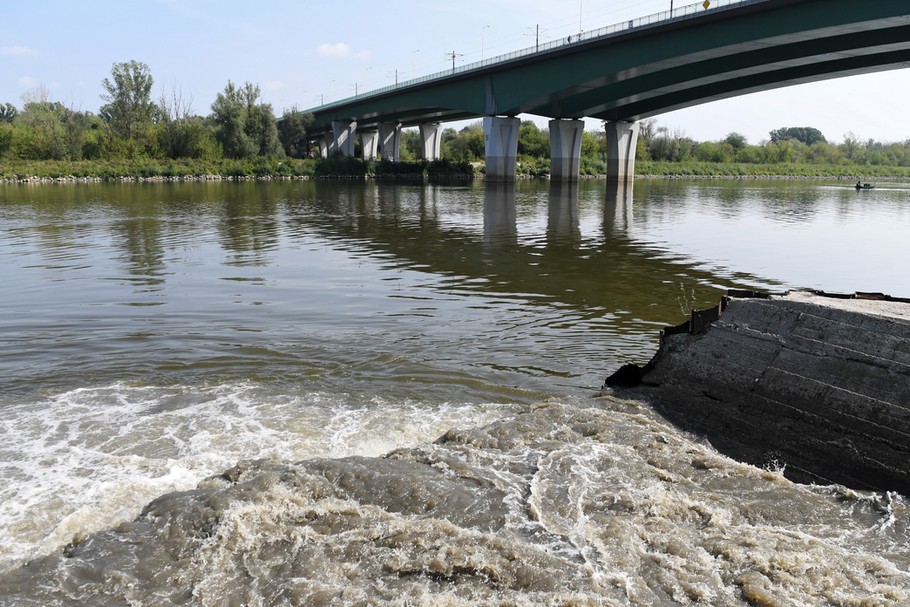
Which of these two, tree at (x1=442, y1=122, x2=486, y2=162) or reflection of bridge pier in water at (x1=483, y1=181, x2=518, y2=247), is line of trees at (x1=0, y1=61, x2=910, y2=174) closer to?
tree at (x1=442, y1=122, x2=486, y2=162)

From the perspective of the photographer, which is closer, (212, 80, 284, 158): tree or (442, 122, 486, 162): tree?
(212, 80, 284, 158): tree

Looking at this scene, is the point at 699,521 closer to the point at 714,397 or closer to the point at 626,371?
the point at 714,397

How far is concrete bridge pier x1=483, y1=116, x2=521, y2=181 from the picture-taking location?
66688mm

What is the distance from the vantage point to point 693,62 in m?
45.2

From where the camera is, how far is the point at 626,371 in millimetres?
8945

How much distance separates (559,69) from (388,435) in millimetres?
50607

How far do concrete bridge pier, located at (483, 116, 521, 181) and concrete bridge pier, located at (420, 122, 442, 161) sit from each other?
3164 cm

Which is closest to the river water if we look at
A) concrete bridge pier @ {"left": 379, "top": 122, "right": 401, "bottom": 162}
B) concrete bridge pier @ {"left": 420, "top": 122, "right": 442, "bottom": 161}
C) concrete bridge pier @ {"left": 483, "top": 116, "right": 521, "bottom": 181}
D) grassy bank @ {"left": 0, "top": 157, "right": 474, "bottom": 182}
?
concrete bridge pier @ {"left": 483, "top": 116, "right": 521, "bottom": 181}

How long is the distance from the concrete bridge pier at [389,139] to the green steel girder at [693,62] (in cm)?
2701

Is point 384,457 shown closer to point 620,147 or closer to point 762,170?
point 620,147

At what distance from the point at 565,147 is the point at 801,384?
2566 inches

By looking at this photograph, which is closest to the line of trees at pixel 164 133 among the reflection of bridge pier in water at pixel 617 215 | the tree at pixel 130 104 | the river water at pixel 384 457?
the tree at pixel 130 104

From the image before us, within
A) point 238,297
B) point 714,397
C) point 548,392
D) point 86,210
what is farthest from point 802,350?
point 86,210

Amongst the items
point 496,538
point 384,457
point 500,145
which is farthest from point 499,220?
point 500,145
